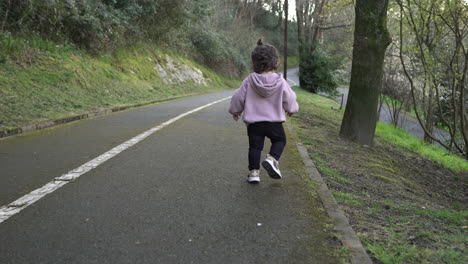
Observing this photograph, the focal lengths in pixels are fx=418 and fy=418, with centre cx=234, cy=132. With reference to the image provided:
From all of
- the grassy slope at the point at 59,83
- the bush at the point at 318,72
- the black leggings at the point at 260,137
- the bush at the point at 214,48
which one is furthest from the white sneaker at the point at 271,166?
the bush at the point at 214,48

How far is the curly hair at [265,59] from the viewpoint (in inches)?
185

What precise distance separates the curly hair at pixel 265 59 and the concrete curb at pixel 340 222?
151 centimetres

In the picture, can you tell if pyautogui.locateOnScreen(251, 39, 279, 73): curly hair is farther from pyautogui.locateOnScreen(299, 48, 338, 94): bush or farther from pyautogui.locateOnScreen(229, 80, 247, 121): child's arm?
pyautogui.locateOnScreen(299, 48, 338, 94): bush

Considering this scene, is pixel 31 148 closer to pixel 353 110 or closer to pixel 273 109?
pixel 273 109

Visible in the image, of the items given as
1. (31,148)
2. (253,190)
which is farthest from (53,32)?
(253,190)

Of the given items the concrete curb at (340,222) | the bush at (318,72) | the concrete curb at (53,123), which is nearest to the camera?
the concrete curb at (340,222)

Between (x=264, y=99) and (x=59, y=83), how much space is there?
10.5m

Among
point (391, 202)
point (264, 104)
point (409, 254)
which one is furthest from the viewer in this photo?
point (391, 202)

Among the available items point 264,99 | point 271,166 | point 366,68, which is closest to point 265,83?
point 264,99

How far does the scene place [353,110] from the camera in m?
9.34

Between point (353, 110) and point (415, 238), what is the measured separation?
6.04m

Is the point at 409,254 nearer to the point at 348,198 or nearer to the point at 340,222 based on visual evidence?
the point at 340,222

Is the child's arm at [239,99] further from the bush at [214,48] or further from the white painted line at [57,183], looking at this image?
the bush at [214,48]

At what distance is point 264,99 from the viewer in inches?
191
